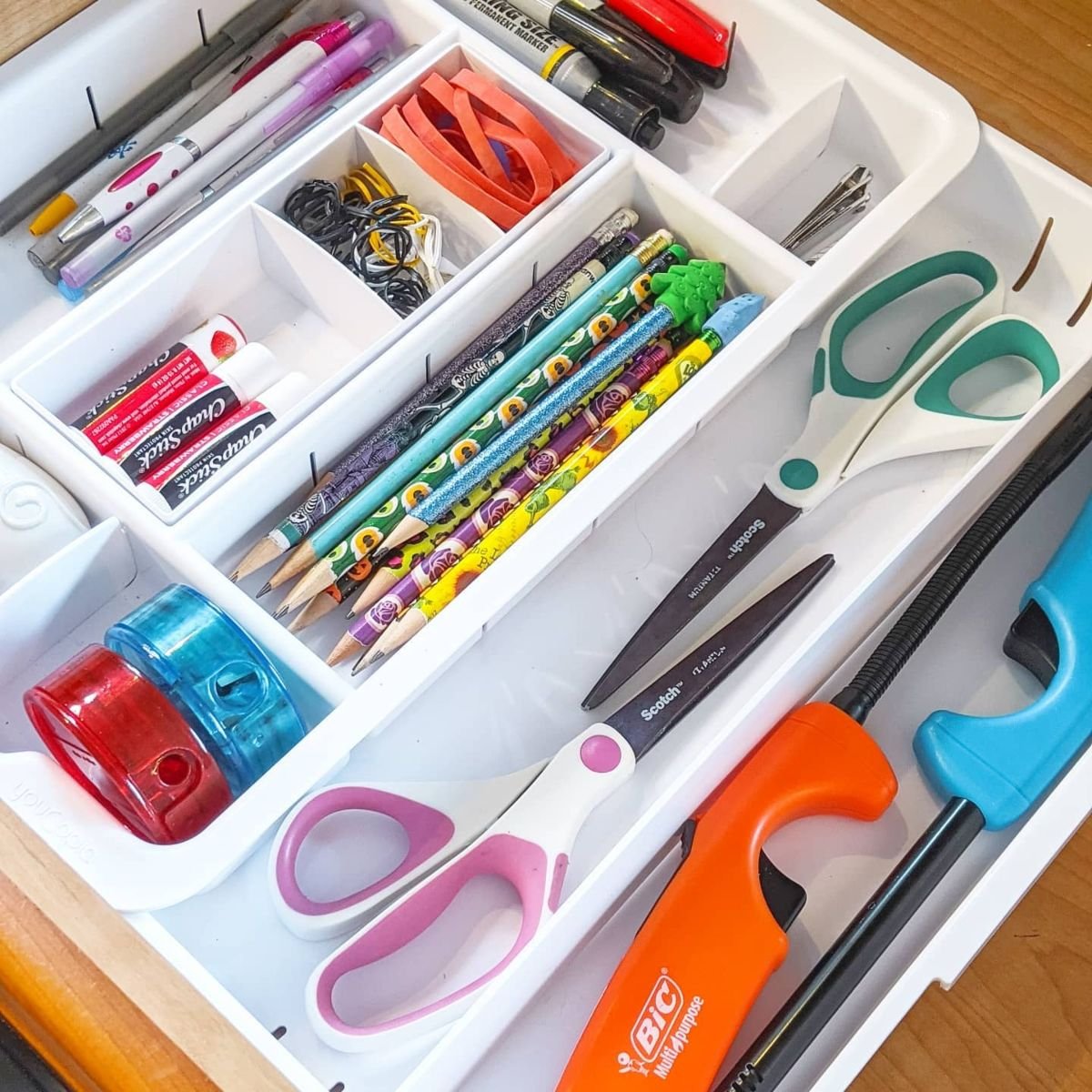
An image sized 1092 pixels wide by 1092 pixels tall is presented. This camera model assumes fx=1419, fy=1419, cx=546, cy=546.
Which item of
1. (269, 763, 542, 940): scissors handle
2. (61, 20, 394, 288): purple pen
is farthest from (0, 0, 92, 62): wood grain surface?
(269, 763, 542, 940): scissors handle

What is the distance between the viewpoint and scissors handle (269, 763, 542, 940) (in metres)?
0.65

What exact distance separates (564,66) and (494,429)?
237 millimetres

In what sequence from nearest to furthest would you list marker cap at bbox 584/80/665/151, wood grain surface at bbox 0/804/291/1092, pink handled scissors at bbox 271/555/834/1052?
wood grain surface at bbox 0/804/291/1092 < pink handled scissors at bbox 271/555/834/1052 < marker cap at bbox 584/80/665/151

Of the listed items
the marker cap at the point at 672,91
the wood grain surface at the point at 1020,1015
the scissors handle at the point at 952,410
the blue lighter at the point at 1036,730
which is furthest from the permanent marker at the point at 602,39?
the wood grain surface at the point at 1020,1015

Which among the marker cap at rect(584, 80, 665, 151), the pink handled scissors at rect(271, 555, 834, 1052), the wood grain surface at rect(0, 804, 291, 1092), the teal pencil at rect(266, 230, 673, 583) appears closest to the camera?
the wood grain surface at rect(0, 804, 291, 1092)

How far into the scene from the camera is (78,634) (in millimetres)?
725

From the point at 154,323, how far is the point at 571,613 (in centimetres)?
28

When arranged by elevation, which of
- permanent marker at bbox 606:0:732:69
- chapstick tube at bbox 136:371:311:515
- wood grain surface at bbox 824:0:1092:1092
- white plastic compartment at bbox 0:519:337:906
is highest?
permanent marker at bbox 606:0:732:69

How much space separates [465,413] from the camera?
76cm

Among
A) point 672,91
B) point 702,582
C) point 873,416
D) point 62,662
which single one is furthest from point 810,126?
point 62,662

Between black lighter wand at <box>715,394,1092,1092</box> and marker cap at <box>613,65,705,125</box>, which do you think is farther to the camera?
marker cap at <box>613,65,705,125</box>

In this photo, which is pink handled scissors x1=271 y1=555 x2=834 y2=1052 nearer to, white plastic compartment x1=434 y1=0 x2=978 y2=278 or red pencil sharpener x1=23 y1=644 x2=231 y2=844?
red pencil sharpener x1=23 y1=644 x2=231 y2=844

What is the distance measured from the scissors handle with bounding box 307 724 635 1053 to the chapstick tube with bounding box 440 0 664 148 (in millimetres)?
364

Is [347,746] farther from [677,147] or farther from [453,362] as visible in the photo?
[677,147]
